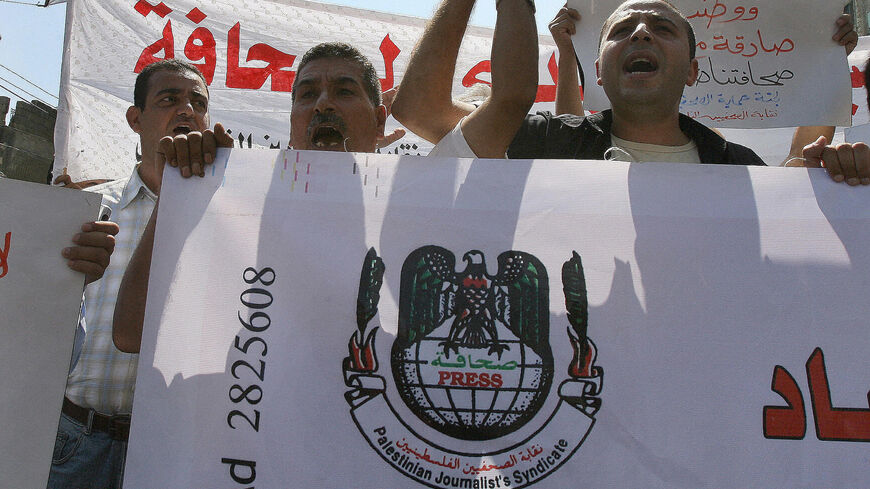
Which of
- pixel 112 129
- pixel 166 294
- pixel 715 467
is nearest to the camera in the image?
pixel 715 467

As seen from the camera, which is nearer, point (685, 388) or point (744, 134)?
point (685, 388)

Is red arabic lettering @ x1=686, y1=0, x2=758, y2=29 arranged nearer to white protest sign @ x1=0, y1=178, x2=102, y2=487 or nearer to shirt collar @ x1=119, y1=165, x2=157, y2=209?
shirt collar @ x1=119, y1=165, x2=157, y2=209

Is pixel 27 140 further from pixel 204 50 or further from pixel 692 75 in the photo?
pixel 692 75

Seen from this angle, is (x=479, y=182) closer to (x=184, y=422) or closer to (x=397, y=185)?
(x=397, y=185)

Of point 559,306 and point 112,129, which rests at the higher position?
point 112,129

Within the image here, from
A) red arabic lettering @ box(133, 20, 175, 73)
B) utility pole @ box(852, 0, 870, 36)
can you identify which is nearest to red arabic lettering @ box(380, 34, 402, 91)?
red arabic lettering @ box(133, 20, 175, 73)

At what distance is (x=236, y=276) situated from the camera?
1390 millimetres

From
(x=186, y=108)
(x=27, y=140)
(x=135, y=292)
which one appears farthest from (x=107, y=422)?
(x=27, y=140)

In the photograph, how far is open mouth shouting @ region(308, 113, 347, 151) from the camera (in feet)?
6.15

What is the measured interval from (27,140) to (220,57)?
987cm

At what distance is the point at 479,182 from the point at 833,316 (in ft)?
2.47

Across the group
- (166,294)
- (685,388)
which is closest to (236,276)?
(166,294)

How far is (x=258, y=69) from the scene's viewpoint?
393 centimetres

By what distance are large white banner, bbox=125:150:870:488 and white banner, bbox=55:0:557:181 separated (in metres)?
2.27
